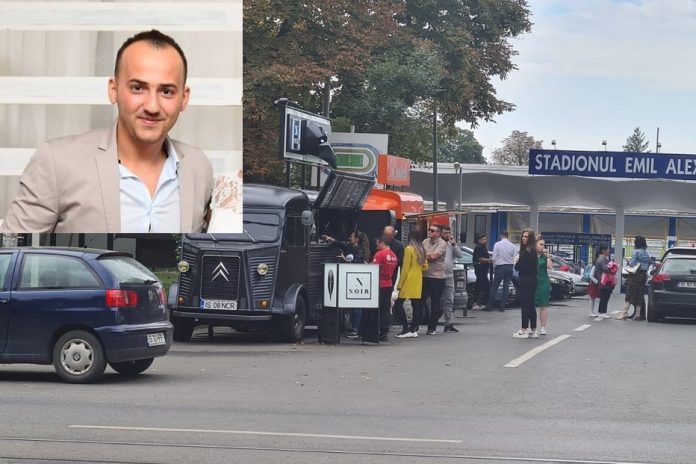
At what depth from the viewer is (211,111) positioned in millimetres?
6418

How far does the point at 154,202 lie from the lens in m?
6.47

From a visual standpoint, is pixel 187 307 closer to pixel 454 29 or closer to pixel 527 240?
pixel 527 240

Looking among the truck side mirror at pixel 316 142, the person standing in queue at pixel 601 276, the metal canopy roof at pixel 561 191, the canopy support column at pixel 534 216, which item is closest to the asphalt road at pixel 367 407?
the truck side mirror at pixel 316 142

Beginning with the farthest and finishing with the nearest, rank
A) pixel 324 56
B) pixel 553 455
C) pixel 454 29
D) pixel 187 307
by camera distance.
Result: pixel 454 29 → pixel 324 56 → pixel 187 307 → pixel 553 455

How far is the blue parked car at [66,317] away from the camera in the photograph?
46.8 feet

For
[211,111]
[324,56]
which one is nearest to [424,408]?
[211,111]

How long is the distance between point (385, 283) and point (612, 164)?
2466 centimetres

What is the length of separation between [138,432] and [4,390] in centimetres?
361

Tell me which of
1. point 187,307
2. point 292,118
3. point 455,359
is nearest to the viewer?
point 455,359

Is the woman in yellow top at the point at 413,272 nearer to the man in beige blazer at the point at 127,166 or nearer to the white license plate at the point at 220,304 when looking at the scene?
the white license plate at the point at 220,304

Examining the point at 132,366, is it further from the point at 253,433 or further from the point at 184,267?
the point at 253,433

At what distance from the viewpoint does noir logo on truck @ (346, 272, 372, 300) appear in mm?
19875

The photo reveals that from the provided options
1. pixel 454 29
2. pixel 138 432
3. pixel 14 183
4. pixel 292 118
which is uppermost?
pixel 454 29

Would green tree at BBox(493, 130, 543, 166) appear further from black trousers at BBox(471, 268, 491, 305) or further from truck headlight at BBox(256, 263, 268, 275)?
truck headlight at BBox(256, 263, 268, 275)
